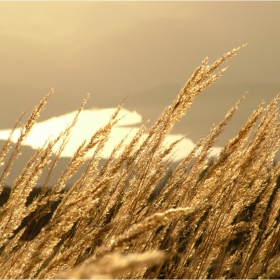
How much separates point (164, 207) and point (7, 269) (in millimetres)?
1112

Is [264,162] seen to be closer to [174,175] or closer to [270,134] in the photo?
[270,134]

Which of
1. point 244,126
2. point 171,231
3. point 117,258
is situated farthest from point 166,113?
point 117,258

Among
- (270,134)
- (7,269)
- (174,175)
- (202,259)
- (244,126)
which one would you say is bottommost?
(7,269)

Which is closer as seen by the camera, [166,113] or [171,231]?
[166,113]

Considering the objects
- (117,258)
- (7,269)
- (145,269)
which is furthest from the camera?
(145,269)

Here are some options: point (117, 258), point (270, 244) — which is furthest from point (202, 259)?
point (117, 258)

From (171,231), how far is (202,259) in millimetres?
277

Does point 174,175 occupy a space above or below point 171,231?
above

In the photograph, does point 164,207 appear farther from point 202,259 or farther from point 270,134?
point 270,134

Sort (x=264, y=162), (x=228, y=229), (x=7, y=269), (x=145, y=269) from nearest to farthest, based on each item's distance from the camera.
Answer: (x=7, y=269) → (x=145, y=269) → (x=228, y=229) → (x=264, y=162)

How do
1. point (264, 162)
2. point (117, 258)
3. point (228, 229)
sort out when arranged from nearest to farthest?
point (117, 258) → point (228, 229) → point (264, 162)

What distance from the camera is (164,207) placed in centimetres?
296

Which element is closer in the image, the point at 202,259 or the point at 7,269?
the point at 7,269

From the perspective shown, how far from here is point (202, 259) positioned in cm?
280
